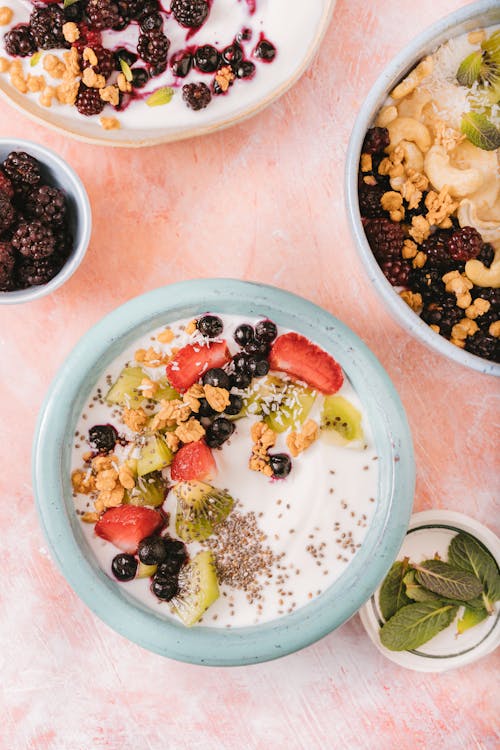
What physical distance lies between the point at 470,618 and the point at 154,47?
0.87 metres

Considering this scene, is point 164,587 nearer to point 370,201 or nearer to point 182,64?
point 370,201

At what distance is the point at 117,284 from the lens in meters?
1.03

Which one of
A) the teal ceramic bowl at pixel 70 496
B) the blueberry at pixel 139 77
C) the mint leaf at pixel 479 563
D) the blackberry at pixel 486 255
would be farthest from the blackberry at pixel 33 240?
the mint leaf at pixel 479 563

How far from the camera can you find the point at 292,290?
1.03 metres

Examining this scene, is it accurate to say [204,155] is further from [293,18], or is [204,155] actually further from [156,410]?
[156,410]

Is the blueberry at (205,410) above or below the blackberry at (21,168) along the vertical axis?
below

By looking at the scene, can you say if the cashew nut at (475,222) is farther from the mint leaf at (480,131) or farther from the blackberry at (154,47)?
the blackberry at (154,47)

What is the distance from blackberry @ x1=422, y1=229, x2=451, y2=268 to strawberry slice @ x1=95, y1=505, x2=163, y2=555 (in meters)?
0.49

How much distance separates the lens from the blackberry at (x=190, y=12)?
0.91m

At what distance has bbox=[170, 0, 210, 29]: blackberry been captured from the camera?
3.00ft

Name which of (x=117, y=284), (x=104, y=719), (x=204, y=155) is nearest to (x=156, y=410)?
(x=117, y=284)

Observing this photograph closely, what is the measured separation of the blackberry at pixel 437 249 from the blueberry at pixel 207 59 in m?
0.37

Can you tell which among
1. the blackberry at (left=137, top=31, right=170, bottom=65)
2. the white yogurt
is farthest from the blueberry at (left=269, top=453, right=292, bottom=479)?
the blackberry at (left=137, top=31, right=170, bottom=65)

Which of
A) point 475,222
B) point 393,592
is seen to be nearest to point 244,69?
point 475,222
